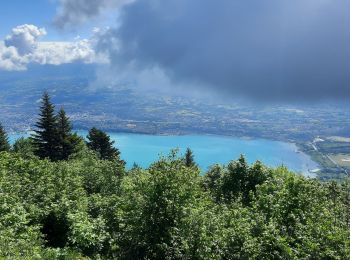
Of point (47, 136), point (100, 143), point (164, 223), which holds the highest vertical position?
point (47, 136)

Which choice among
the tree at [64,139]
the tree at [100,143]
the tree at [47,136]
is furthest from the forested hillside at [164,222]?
the tree at [100,143]

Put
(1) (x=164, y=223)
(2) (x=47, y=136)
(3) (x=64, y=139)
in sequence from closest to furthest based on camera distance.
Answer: (1) (x=164, y=223)
(2) (x=47, y=136)
(3) (x=64, y=139)

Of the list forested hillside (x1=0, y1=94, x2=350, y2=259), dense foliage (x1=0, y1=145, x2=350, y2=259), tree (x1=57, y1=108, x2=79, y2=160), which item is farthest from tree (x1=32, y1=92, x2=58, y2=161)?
dense foliage (x1=0, y1=145, x2=350, y2=259)

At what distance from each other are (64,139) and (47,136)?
266 cm

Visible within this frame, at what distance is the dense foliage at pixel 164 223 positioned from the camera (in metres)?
16.5

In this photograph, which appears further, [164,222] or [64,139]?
[64,139]

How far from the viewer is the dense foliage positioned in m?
16.5

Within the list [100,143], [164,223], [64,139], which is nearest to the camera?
[164,223]

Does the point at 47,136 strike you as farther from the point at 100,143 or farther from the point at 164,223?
the point at 164,223

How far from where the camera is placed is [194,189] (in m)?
20.7

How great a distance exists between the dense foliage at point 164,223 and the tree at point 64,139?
118 ft

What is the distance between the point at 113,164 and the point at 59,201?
11.4m

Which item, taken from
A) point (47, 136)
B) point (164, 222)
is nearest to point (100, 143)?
point (47, 136)

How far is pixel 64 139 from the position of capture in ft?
205
